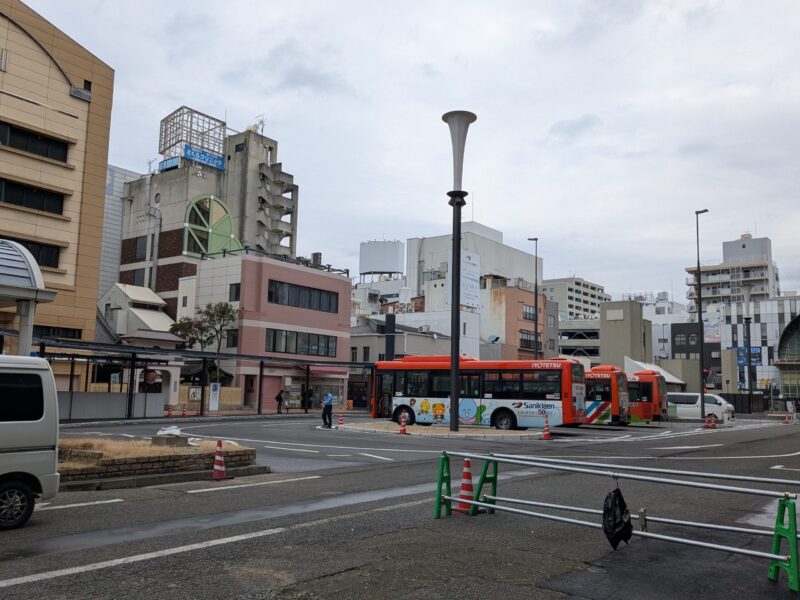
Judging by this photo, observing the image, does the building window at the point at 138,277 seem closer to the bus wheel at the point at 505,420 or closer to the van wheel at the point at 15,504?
the bus wheel at the point at 505,420

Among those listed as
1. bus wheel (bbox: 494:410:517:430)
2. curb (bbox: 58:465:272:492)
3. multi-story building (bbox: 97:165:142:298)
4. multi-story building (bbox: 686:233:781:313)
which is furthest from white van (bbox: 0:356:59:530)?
multi-story building (bbox: 686:233:781:313)

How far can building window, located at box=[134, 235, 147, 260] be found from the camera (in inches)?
2685

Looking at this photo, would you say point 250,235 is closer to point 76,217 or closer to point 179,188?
point 179,188

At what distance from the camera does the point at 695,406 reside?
48656 mm

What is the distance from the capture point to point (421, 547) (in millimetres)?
7582

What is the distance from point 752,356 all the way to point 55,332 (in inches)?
3694

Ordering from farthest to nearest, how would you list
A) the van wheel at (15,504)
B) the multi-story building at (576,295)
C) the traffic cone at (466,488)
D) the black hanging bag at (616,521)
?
the multi-story building at (576,295) → the traffic cone at (466,488) → the van wheel at (15,504) → the black hanging bag at (616,521)

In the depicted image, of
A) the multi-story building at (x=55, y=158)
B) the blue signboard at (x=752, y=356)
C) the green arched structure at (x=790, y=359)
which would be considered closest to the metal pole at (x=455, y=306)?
the multi-story building at (x=55, y=158)

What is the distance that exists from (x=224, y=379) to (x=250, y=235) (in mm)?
27693

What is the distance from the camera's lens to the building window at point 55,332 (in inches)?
1522

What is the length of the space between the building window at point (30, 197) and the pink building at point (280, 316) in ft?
48.2

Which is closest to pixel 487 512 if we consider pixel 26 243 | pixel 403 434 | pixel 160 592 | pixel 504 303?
pixel 160 592

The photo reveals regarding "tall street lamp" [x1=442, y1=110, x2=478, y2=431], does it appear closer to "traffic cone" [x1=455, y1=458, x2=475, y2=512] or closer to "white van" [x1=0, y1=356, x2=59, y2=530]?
"traffic cone" [x1=455, y1=458, x2=475, y2=512]

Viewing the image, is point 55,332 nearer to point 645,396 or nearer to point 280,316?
point 280,316
